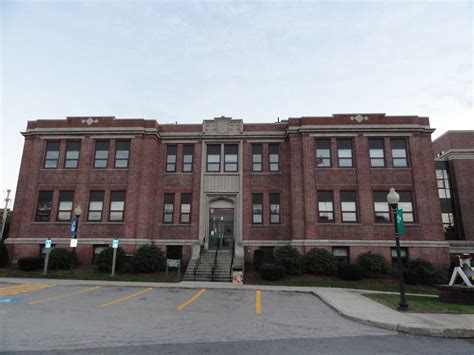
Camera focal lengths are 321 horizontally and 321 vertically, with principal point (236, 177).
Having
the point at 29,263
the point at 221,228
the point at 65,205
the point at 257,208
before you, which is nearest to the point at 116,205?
the point at 65,205

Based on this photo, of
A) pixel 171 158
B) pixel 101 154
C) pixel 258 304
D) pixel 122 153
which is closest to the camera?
pixel 258 304

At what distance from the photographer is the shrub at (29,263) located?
2111 cm

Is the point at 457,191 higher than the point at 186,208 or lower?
higher

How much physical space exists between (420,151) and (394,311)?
16.0 meters

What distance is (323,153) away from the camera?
926 inches

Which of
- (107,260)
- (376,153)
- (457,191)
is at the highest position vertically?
(376,153)

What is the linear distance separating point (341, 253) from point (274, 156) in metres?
8.57

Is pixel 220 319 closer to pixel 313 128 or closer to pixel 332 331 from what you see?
pixel 332 331

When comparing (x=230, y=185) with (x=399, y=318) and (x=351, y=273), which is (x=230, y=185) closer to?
(x=351, y=273)

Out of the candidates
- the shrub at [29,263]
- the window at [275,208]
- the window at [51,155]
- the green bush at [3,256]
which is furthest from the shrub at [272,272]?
the green bush at [3,256]

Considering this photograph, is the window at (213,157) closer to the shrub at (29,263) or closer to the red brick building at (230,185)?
the red brick building at (230,185)

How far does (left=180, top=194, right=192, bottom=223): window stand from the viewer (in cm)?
2409

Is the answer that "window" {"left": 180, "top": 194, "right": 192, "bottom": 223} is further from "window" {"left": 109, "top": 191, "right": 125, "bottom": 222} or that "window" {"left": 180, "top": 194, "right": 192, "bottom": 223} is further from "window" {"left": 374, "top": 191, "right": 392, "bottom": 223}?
"window" {"left": 374, "top": 191, "right": 392, "bottom": 223}

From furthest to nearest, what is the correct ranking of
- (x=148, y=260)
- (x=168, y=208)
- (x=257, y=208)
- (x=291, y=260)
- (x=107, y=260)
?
(x=168, y=208) → (x=257, y=208) → (x=107, y=260) → (x=148, y=260) → (x=291, y=260)
